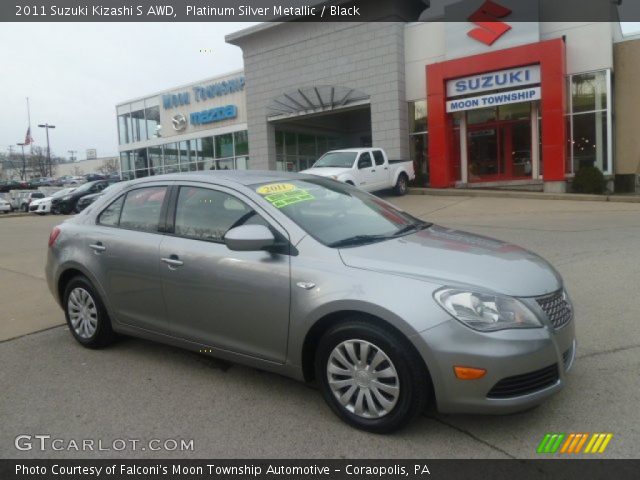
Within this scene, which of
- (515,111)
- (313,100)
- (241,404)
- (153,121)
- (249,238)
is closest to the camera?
(249,238)

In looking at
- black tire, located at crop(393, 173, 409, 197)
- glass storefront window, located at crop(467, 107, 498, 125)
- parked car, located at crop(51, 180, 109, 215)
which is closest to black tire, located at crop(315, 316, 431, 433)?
black tire, located at crop(393, 173, 409, 197)

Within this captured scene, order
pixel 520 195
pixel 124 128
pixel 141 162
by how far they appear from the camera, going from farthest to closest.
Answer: pixel 124 128 → pixel 141 162 → pixel 520 195

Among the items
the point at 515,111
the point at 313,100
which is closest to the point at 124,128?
the point at 313,100

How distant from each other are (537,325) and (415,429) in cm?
94

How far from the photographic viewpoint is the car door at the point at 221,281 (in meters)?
3.51

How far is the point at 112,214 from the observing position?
4.81 m

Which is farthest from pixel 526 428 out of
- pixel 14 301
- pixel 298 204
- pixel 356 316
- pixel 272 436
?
pixel 14 301

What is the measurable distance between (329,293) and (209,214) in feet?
4.33

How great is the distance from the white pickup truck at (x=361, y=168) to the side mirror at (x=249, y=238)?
12.3 meters

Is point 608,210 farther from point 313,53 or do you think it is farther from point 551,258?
point 313,53

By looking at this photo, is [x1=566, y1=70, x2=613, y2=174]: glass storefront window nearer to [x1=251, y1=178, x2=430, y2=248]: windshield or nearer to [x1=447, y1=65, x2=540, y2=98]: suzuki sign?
[x1=447, y1=65, x2=540, y2=98]: suzuki sign

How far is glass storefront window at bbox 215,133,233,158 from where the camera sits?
31000 mm

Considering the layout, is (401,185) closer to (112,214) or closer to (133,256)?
(112,214)

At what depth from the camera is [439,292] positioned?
3002 mm
